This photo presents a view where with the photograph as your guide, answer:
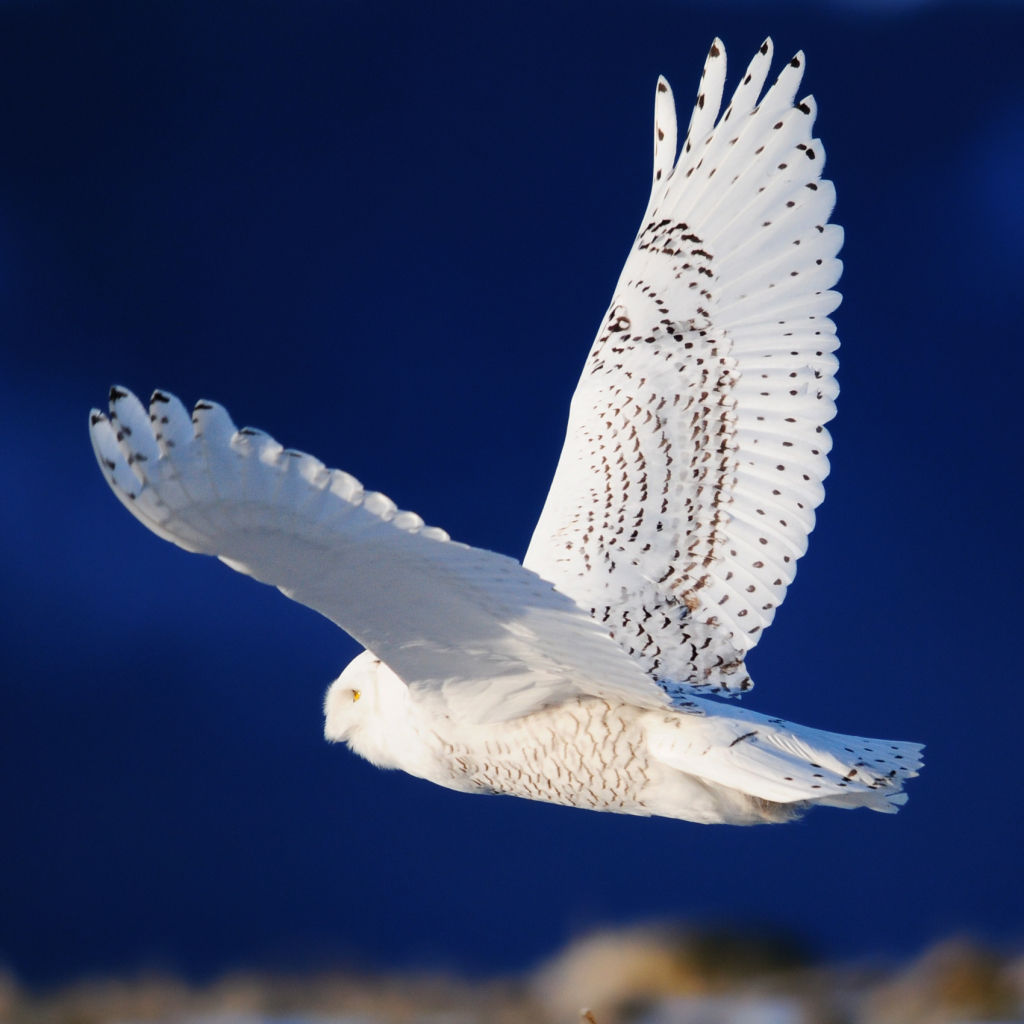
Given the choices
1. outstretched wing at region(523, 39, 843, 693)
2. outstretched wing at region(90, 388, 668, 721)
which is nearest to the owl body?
outstretched wing at region(90, 388, 668, 721)

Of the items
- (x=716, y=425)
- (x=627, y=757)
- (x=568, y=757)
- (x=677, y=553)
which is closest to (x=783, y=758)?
(x=627, y=757)

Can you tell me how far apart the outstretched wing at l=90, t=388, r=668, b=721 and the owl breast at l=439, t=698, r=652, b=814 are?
0.36ft

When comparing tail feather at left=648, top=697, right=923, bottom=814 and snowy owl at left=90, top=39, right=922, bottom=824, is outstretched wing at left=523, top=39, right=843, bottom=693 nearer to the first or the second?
snowy owl at left=90, top=39, right=922, bottom=824

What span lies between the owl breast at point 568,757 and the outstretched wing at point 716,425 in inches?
9.0

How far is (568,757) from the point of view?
5.72 feet

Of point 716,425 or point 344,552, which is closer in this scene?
point 344,552

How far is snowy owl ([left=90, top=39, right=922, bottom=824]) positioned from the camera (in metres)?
1.57

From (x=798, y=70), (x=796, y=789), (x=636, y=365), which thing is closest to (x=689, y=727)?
(x=796, y=789)

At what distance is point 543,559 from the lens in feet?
6.58

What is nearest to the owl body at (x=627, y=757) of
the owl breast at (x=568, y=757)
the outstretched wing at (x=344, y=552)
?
the owl breast at (x=568, y=757)

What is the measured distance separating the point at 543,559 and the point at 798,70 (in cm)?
98

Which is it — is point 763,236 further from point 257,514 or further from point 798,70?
point 257,514

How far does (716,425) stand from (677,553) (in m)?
0.26

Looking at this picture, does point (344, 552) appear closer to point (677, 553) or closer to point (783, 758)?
point (783, 758)
